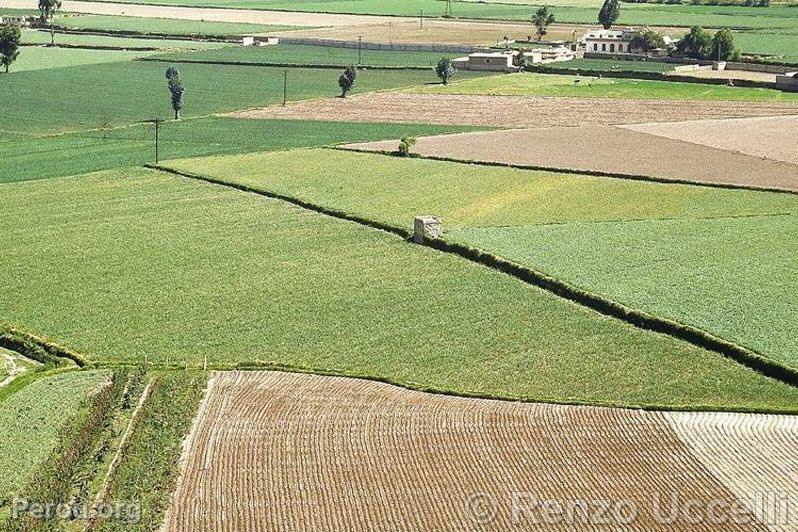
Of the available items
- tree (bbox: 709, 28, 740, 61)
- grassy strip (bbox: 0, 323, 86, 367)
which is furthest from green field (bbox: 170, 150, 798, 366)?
tree (bbox: 709, 28, 740, 61)

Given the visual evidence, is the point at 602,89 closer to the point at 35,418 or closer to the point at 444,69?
the point at 444,69

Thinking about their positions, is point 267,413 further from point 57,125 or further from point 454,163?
point 57,125

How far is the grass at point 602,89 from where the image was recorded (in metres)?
109

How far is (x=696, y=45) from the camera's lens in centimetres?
13650

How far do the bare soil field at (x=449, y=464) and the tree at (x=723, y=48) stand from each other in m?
103

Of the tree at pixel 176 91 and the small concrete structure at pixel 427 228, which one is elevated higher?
the tree at pixel 176 91

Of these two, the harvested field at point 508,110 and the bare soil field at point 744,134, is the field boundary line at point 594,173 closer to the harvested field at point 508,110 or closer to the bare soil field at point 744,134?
the bare soil field at point 744,134

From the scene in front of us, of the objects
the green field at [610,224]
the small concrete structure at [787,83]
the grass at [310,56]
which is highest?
the grass at [310,56]

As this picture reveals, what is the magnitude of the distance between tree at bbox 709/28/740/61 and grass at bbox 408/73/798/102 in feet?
53.0

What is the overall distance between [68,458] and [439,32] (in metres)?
137

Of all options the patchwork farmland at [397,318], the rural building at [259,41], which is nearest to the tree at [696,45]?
the patchwork farmland at [397,318]

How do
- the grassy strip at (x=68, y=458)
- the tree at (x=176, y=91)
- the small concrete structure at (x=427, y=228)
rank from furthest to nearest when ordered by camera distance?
the tree at (x=176, y=91) → the small concrete structure at (x=427, y=228) → the grassy strip at (x=68, y=458)

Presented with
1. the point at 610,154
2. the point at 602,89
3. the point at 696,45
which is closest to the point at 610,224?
the point at 610,154

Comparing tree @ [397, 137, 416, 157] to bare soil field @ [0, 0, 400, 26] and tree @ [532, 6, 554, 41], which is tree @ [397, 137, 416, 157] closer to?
tree @ [532, 6, 554, 41]
